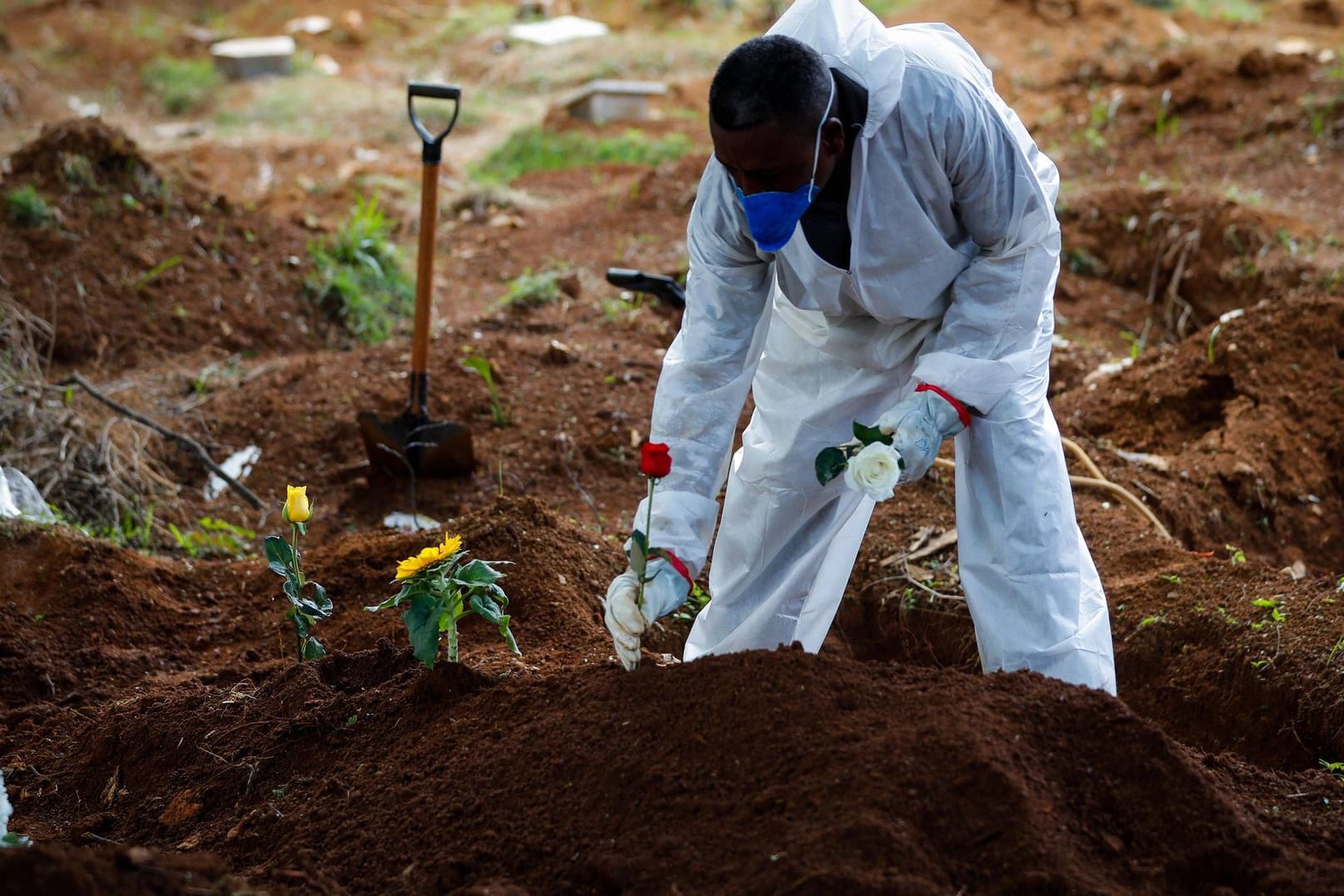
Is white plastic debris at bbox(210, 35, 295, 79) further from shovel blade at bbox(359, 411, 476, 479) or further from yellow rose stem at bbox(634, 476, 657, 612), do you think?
yellow rose stem at bbox(634, 476, 657, 612)

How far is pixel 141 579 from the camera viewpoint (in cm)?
336

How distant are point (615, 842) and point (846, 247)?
1188 mm

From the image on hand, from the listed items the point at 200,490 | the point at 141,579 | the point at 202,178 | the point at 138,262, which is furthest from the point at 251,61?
the point at 141,579

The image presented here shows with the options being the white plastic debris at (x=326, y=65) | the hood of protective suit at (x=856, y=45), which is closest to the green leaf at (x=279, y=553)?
the hood of protective suit at (x=856, y=45)

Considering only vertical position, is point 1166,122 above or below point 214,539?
above

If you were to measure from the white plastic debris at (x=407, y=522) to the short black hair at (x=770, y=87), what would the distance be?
2.24 meters

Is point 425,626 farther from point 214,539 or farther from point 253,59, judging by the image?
point 253,59

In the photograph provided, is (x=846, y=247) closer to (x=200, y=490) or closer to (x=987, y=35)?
(x=200, y=490)

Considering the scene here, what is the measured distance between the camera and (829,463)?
215 centimetres

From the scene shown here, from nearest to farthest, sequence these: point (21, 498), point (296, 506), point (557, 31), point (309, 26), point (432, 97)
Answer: point (296, 506), point (21, 498), point (432, 97), point (557, 31), point (309, 26)

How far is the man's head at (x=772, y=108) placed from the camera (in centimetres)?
207

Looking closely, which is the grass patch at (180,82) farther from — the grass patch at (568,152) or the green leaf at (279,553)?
the green leaf at (279,553)

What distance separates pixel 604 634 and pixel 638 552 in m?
0.90

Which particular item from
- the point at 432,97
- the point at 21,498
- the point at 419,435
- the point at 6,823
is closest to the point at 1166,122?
the point at 432,97
